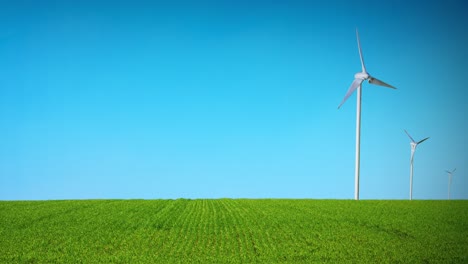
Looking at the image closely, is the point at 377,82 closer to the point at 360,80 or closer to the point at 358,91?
the point at 360,80

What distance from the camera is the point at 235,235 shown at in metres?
27.0

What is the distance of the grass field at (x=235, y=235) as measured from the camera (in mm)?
21797

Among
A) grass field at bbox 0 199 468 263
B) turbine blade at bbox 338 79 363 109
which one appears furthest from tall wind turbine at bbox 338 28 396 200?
grass field at bbox 0 199 468 263

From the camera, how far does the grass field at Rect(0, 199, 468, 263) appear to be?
71.5ft

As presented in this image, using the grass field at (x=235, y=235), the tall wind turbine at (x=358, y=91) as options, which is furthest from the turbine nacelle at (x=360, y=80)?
the grass field at (x=235, y=235)

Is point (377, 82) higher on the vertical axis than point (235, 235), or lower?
higher

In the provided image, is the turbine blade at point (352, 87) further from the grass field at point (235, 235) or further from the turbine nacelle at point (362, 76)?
the grass field at point (235, 235)

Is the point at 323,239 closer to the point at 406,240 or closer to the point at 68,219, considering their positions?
the point at 406,240

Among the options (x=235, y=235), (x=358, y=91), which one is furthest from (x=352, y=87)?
(x=235, y=235)

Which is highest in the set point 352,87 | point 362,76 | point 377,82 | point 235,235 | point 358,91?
point 362,76

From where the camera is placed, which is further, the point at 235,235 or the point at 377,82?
the point at 377,82

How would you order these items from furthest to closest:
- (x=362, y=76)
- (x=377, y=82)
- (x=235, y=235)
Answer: (x=377, y=82) < (x=362, y=76) < (x=235, y=235)

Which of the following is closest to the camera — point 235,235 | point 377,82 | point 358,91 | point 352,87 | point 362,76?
point 235,235

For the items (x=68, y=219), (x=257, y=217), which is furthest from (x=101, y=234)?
(x=257, y=217)
